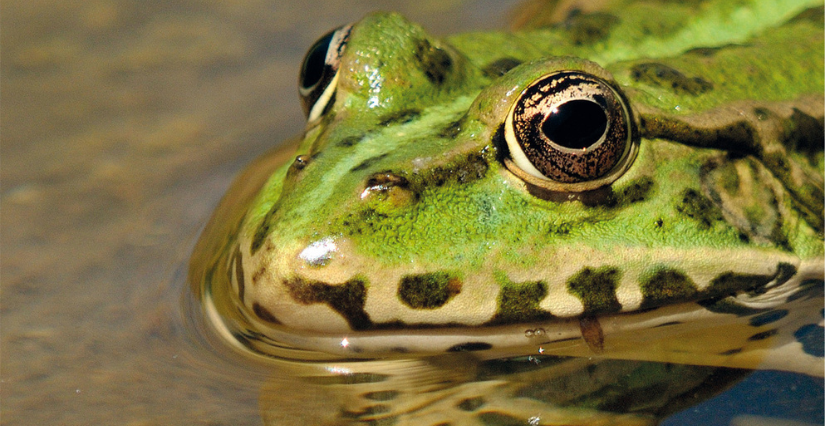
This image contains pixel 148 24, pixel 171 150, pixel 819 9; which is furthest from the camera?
pixel 148 24

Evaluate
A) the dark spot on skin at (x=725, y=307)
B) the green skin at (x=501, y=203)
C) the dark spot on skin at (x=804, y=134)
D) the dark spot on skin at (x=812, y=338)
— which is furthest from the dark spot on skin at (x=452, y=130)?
the dark spot on skin at (x=812, y=338)

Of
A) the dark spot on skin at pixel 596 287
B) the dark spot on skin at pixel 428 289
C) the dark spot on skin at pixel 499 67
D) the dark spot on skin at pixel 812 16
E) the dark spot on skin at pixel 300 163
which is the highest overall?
the dark spot on skin at pixel 812 16

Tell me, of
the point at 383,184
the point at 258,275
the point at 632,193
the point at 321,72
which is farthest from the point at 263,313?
the point at 632,193

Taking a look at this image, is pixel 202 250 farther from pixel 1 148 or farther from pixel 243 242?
pixel 1 148

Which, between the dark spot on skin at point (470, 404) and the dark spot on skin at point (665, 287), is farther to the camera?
the dark spot on skin at point (665, 287)

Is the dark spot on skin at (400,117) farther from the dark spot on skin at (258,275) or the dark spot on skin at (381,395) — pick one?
the dark spot on skin at (381,395)

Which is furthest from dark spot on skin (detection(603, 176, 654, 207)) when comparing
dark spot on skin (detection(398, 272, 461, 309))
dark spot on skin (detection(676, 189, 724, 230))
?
dark spot on skin (detection(398, 272, 461, 309))

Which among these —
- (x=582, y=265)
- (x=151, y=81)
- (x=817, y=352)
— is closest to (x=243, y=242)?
(x=582, y=265)
